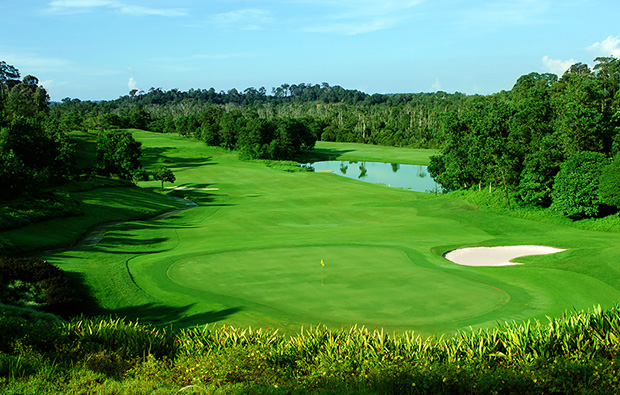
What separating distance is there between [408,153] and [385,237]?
303 feet

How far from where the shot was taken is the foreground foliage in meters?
7.82

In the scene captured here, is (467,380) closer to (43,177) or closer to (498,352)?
(498,352)

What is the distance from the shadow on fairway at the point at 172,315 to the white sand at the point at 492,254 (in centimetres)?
1305

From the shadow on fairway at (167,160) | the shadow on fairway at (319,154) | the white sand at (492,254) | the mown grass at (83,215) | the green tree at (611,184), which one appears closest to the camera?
the mown grass at (83,215)

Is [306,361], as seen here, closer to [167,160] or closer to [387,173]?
[387,173]

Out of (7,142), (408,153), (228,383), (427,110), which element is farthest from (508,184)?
(427,110)

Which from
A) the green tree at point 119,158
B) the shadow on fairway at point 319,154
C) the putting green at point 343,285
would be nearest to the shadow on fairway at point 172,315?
the putting green at point 343,285

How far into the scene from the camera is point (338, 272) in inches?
755

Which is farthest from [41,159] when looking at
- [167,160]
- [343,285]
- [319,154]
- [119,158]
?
[319,154]

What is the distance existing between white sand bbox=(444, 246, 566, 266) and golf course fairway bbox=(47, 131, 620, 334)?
0.67 m

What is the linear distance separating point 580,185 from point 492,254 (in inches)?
568

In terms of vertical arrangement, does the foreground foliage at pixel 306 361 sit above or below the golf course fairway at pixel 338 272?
above

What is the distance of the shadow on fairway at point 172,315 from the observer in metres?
13.8

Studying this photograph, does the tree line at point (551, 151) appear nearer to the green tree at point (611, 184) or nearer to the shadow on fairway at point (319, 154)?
the green tree at point (611, 184)
